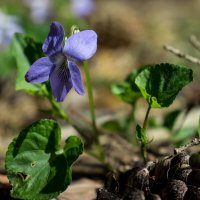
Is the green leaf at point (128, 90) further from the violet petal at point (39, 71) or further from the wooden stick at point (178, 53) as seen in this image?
the violet petal at point (39, 71)

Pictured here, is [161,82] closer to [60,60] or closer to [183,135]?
[60,60]

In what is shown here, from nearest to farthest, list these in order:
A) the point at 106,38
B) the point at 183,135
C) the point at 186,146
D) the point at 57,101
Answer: the point at 186,146 → the point at 57,101 → the point at 183,135 → the point at 106,38

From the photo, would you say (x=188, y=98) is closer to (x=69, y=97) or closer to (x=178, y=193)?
(x=69, y=97)

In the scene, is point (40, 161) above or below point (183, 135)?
above

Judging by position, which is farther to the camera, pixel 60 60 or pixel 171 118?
pixel 171 118

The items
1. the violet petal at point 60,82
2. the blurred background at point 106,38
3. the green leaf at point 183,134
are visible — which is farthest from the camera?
the blurred background at point 106,38

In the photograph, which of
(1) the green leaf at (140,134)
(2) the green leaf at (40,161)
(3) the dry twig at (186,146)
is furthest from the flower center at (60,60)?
(3) the dry twig at (186,146)

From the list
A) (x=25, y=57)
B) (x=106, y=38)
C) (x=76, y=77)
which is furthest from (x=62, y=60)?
(x=106, y=38)

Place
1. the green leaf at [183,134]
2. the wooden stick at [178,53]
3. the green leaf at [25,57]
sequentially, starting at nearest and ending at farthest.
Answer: the wooden stick at [178,53] → the green leaf at [25,57] → the green leaf at [183,134]
